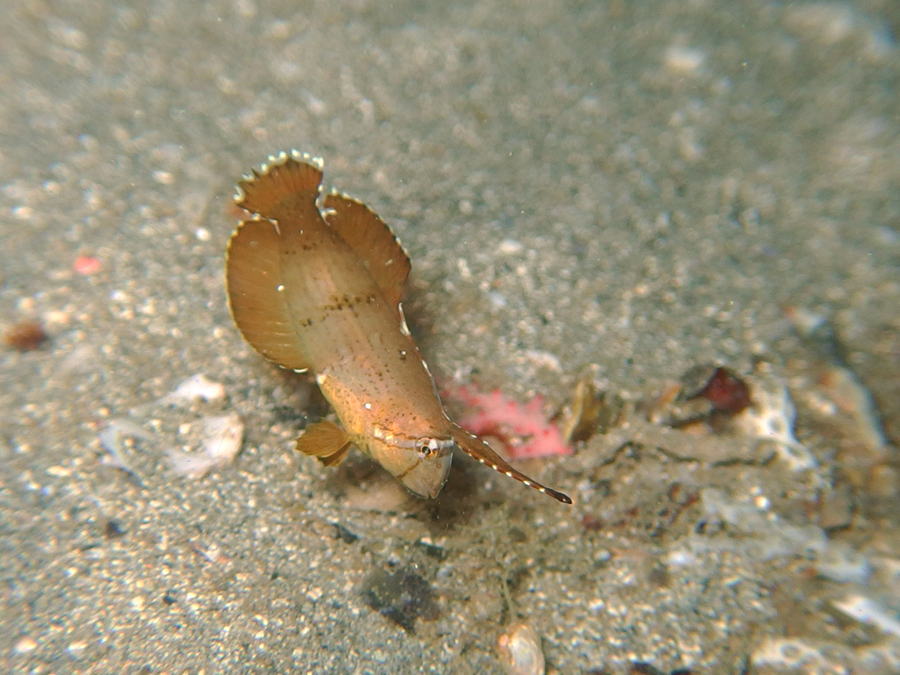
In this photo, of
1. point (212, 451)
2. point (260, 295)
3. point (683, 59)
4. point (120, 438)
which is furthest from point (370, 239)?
point (683, 59)

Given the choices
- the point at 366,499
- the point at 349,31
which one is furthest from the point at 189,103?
the point at 366,499

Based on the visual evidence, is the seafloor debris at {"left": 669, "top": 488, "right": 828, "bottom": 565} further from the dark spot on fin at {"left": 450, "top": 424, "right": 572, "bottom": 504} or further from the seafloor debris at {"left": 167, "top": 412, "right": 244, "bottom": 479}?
the seafloor debris at {"left": 167, "top": 412, "right": 244, "bottom": 479}

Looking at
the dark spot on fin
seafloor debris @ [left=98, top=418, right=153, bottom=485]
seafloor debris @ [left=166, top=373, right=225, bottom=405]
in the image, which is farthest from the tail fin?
the dark spot on fin

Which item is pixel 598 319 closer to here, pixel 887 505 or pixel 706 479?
pixel 706 479

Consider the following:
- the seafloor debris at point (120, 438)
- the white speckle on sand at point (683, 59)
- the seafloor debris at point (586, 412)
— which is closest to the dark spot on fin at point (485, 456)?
the seafloor debris at point (586, 412)

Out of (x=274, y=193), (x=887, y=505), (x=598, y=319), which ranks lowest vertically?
(x=887, y=505)
